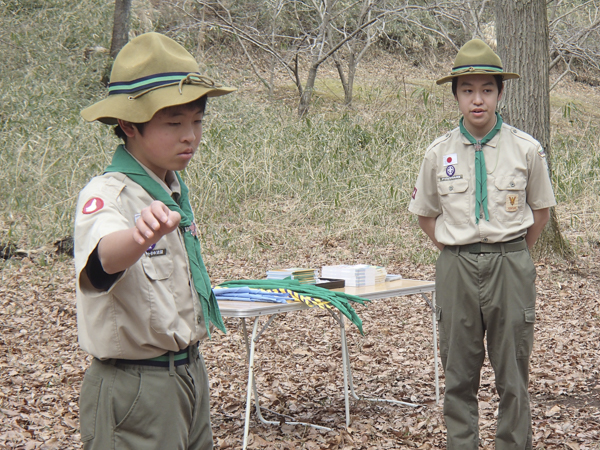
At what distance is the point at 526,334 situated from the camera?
329cm

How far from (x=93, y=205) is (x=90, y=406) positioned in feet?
1.84

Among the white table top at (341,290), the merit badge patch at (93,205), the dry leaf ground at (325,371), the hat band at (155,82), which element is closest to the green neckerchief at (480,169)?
the white table top at (341,290)

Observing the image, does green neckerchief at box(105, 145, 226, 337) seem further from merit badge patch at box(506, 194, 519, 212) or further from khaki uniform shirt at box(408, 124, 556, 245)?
merit badge patch at box(506, 194, 519, 212)

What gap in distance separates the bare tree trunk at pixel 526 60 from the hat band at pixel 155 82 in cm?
563

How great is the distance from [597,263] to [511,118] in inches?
76.9

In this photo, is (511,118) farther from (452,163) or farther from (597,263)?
(452,163)

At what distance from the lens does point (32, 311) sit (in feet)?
20.7

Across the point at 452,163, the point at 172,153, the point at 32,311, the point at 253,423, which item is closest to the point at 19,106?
the point at 32,311

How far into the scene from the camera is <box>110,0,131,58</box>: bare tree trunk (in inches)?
520

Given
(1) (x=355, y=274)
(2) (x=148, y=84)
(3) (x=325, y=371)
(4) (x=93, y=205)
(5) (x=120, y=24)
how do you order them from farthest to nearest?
(5) (x=120, y=24) < (3) (x=325, y=371) < (1) (x=355, y=274) < (2) (x=148, y=84) < (4) (x=93, y=205)

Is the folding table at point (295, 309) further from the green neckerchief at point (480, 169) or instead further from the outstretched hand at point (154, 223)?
the outstretched hand at point (154, 223)

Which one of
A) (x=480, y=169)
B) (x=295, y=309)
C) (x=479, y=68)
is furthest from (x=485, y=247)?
(x=295, y=309)

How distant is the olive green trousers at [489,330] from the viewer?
326 centimetres

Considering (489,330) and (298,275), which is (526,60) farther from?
(489,330)
